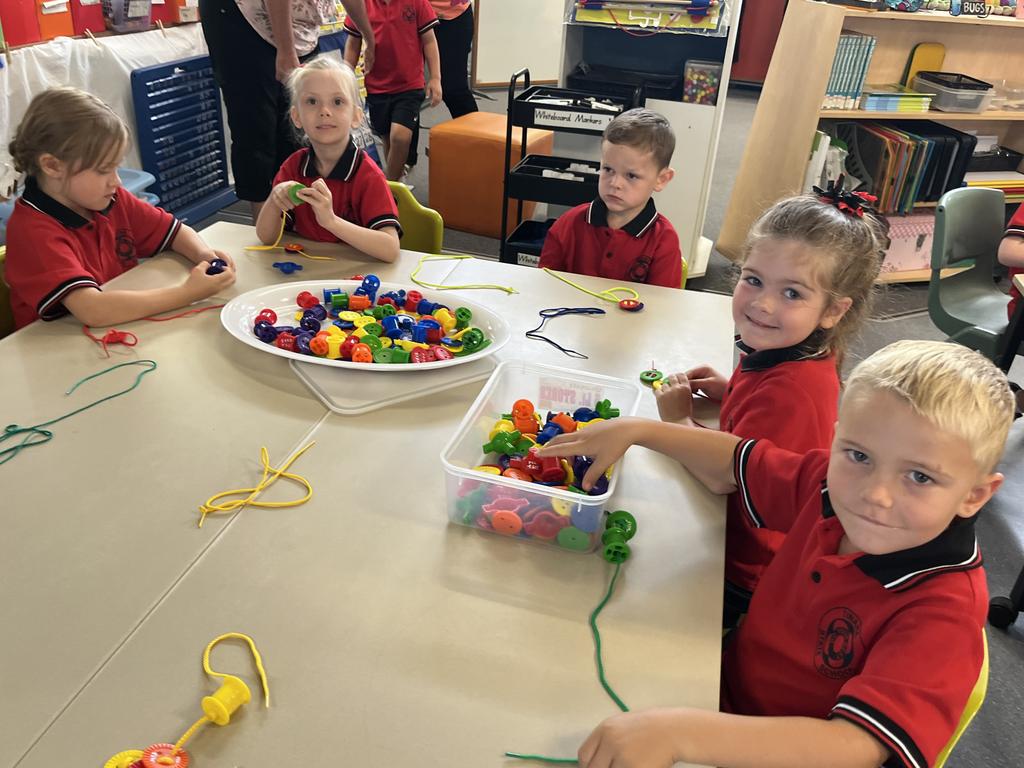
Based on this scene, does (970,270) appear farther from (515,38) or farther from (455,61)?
(515,38)

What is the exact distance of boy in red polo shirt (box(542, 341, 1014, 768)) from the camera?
2.34ft

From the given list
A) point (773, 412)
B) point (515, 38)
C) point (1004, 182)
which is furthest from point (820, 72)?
point (515, 38)

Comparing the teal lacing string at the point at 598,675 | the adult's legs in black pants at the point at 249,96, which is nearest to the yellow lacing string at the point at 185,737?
the teal lacing string at the point at 598,675

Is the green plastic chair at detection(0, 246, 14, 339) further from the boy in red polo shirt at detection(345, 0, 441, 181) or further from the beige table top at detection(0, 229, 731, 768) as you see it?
the boy in red polo shirt at detection(345, 0, 441, 181)

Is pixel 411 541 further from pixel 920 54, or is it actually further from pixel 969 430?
pixel 920 54

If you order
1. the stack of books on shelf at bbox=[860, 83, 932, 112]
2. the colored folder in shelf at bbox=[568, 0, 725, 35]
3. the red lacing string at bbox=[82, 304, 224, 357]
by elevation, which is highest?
the colored folder in shelf at bbox=[568, 0, 725, 35]

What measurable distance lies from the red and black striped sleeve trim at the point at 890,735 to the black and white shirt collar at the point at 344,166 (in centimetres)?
162

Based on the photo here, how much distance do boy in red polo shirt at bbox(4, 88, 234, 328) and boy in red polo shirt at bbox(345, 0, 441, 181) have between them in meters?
2.41

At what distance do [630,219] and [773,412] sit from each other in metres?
0.95

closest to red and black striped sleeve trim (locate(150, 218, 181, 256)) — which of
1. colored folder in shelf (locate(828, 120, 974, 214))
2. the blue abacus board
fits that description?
the blue abacus board

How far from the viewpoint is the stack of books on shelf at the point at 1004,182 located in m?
3.54

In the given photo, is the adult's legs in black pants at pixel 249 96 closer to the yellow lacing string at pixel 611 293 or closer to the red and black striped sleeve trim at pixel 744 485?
the yellow lacing string at pixel 611 293

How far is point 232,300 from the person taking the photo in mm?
1445


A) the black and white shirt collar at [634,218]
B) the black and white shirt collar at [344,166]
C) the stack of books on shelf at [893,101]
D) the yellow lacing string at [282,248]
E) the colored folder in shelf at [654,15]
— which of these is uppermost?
the colored folder in shelf at [654,15]
